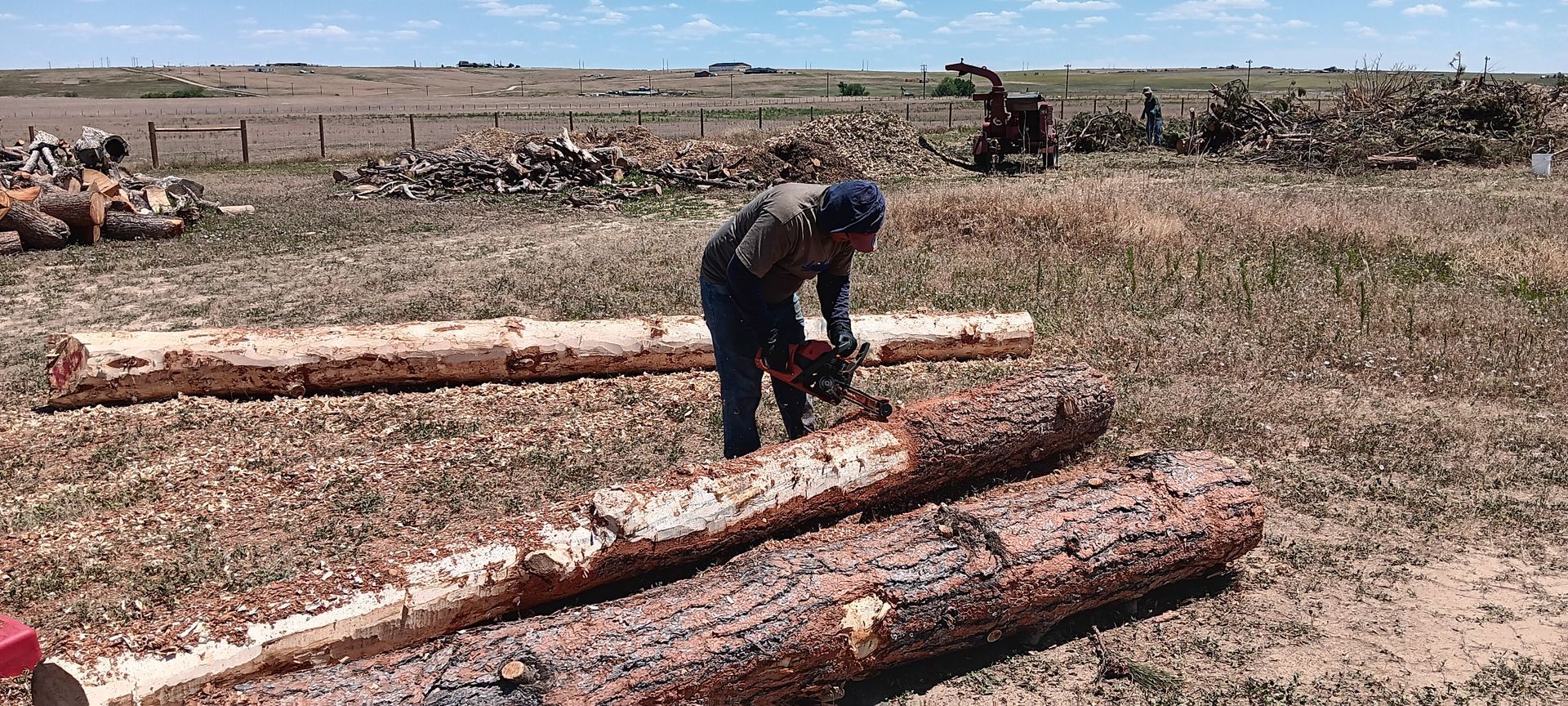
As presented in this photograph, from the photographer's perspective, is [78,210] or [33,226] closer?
[33,226]

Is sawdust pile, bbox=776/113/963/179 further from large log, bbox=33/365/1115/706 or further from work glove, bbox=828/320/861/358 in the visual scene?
work glove, bbox=828/320/861/358

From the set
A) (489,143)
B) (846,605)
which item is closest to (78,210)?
(489,143)

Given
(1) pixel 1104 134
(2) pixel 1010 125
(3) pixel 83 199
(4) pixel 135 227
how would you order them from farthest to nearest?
(1) pixel 1104 134
(2) pixel 1010 125
(4) pixel 135 227
(3) pixel 83 199

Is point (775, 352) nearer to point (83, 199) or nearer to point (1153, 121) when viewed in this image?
point (83, 199)

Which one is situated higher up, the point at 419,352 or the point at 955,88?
the point at 955,88

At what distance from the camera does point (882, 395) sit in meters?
6.72

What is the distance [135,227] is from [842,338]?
1195cm

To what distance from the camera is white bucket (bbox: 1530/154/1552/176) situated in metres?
17.3

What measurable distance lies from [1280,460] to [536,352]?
483cm

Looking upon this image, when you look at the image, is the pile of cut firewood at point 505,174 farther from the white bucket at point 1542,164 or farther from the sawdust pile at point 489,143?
the white bucket at point 1542,164

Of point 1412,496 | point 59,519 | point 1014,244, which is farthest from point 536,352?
A: point 1014,244

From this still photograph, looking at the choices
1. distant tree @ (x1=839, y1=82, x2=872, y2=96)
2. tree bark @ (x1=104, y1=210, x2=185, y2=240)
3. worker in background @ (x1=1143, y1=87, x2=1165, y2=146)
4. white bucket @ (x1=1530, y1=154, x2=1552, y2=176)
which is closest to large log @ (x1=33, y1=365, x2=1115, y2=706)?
tree bark @ (x1=104, y1=210, x2=185, y2=240)

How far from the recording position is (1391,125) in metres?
20.5

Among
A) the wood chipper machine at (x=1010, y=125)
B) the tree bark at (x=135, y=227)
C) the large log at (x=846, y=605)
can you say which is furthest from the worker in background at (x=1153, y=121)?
the large log at (x=846, y=605)
